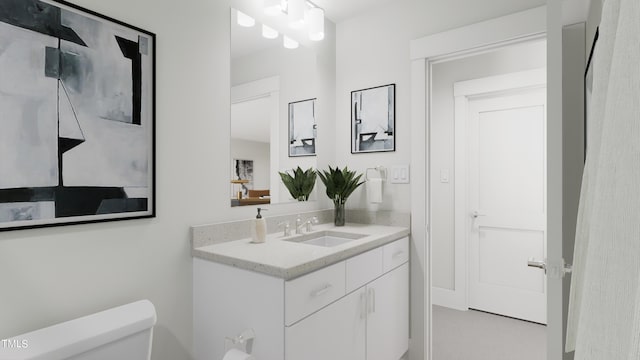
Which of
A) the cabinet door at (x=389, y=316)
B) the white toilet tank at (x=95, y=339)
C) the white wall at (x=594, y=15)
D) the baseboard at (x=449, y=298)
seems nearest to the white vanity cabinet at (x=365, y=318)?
the cabinet door at (x=389, y=316)

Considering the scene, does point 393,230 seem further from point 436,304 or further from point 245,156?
point 436,304

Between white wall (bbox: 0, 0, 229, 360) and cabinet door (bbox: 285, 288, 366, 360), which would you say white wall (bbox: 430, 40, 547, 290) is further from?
white wall (bbox: 0, 0, 229, 360)

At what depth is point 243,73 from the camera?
189cm

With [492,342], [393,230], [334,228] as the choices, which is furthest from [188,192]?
[492,342]

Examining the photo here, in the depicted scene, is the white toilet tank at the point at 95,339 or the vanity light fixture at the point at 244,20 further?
the vanity light fixture at the point at 244,20

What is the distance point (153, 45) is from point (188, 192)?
0.66 metres

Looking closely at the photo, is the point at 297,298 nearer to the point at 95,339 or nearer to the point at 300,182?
the point at 95,339

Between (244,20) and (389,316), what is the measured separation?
1921 mm

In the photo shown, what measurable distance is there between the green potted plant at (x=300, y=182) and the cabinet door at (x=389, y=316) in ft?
2.57

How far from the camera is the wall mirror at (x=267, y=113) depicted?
1.86 metres

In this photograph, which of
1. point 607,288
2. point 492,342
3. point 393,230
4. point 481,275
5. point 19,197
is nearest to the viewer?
point 607,288

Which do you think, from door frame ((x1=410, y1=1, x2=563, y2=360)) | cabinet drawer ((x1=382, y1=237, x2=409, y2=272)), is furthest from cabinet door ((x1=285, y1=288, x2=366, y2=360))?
door frame ((x1=410, y1=1, x2=563, y2=360))

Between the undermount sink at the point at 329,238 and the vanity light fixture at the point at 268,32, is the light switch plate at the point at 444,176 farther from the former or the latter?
the vanity light fixture at the point at 268,32

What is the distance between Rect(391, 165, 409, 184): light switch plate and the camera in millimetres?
2311
